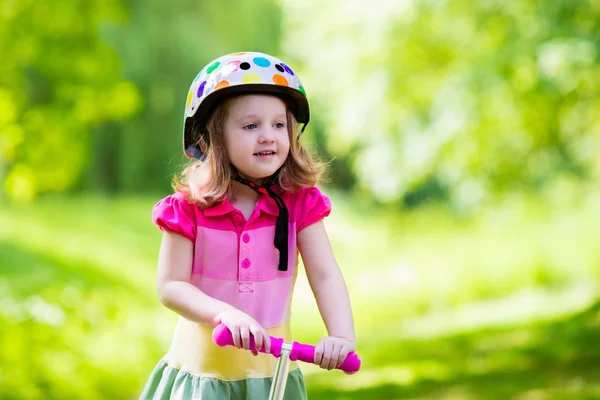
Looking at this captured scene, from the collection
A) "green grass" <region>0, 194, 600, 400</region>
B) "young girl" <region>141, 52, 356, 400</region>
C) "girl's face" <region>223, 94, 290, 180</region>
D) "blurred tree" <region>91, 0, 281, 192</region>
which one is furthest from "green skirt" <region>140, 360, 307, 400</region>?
"blurred tree" <region>91, 0, 281, 192</region>

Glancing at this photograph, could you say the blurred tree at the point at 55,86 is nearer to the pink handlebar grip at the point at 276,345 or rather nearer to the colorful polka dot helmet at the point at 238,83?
the colorful polka dot helmet at the point at 238,83

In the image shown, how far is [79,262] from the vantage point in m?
10.2

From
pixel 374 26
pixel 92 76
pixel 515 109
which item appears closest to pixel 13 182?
pixel 92 76

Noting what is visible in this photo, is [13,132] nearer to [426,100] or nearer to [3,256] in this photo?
[3,256]

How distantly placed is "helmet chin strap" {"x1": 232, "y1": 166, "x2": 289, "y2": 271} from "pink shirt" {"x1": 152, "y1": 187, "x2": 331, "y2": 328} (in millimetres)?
26

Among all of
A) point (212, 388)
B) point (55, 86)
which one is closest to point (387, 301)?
point (55, 86)

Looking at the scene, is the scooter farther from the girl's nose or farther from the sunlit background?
the sunlit background

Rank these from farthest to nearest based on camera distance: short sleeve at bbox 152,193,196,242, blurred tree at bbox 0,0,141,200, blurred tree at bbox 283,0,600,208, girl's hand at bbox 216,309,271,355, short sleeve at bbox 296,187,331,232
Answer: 1. blurred tree at bbox 283,0,600,208
2. blurred tree at bbox 0,0,141,200
3. short sleeve at bbox 296,187,331,232
4. short sleeve at bbox 152,193,196,242
5. girl's hand at bbox 216,309,271,355

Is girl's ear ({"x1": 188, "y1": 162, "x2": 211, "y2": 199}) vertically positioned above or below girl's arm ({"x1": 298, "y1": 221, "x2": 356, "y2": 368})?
above

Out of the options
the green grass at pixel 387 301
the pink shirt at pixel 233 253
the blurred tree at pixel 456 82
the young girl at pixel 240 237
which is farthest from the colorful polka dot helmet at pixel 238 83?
the green grass at pixel 387 301

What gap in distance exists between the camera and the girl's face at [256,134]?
267 centimetres

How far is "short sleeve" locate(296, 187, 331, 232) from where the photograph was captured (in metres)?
2.77

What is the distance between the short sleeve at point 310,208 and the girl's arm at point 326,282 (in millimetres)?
20

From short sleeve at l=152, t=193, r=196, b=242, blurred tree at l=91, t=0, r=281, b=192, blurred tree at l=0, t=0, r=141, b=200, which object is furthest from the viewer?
blurred tree at l=91, t=0, r=281, b=192
